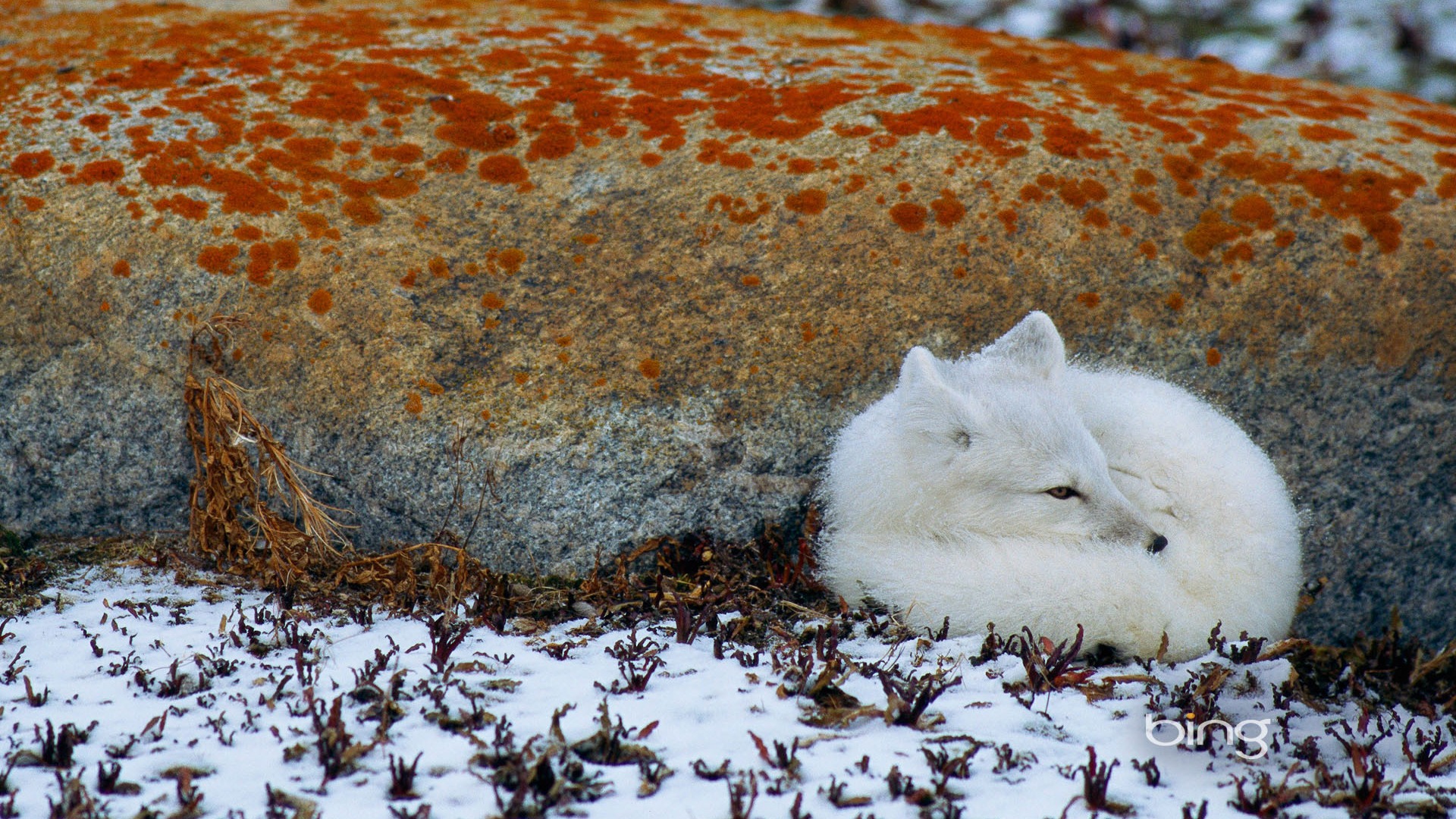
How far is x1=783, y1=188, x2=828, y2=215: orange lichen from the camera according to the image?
17.5ft

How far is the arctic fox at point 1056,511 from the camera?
3.97 m

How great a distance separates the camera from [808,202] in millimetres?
5344

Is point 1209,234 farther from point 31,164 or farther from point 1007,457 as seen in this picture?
point 31,164

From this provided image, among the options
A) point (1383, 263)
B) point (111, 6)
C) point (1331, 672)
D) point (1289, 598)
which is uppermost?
point (111, 6)

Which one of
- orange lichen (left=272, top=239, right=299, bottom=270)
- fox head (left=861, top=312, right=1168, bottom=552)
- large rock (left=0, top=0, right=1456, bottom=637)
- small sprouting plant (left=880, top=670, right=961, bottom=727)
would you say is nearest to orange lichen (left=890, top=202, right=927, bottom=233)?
large rock (left=0, top=0, right=1456, bottom=637)

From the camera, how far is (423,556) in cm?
454

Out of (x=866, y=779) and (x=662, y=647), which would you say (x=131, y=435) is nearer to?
(x=662, y=647)

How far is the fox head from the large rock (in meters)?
0.60

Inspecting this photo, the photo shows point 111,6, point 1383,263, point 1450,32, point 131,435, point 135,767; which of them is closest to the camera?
point 135,767

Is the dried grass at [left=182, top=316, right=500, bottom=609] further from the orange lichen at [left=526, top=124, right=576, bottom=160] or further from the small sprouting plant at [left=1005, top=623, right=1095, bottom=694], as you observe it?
the small sprouting plant at [left=1005, top=623, right=1095, bottom=694]

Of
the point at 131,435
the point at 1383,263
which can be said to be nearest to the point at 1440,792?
the point at 1383,263

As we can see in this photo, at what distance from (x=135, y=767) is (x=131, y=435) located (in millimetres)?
2343

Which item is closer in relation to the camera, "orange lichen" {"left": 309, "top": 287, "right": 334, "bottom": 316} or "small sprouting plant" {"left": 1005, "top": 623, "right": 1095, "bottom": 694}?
"small sprouting plant" {"left": 1005, "top": 623, "right": 1095, "bottom": 694}

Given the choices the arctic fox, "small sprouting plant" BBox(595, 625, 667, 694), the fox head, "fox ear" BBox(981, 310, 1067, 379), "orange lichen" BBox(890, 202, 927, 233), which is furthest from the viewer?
"orange lichen" BBox(890, 202, 927, 233)
